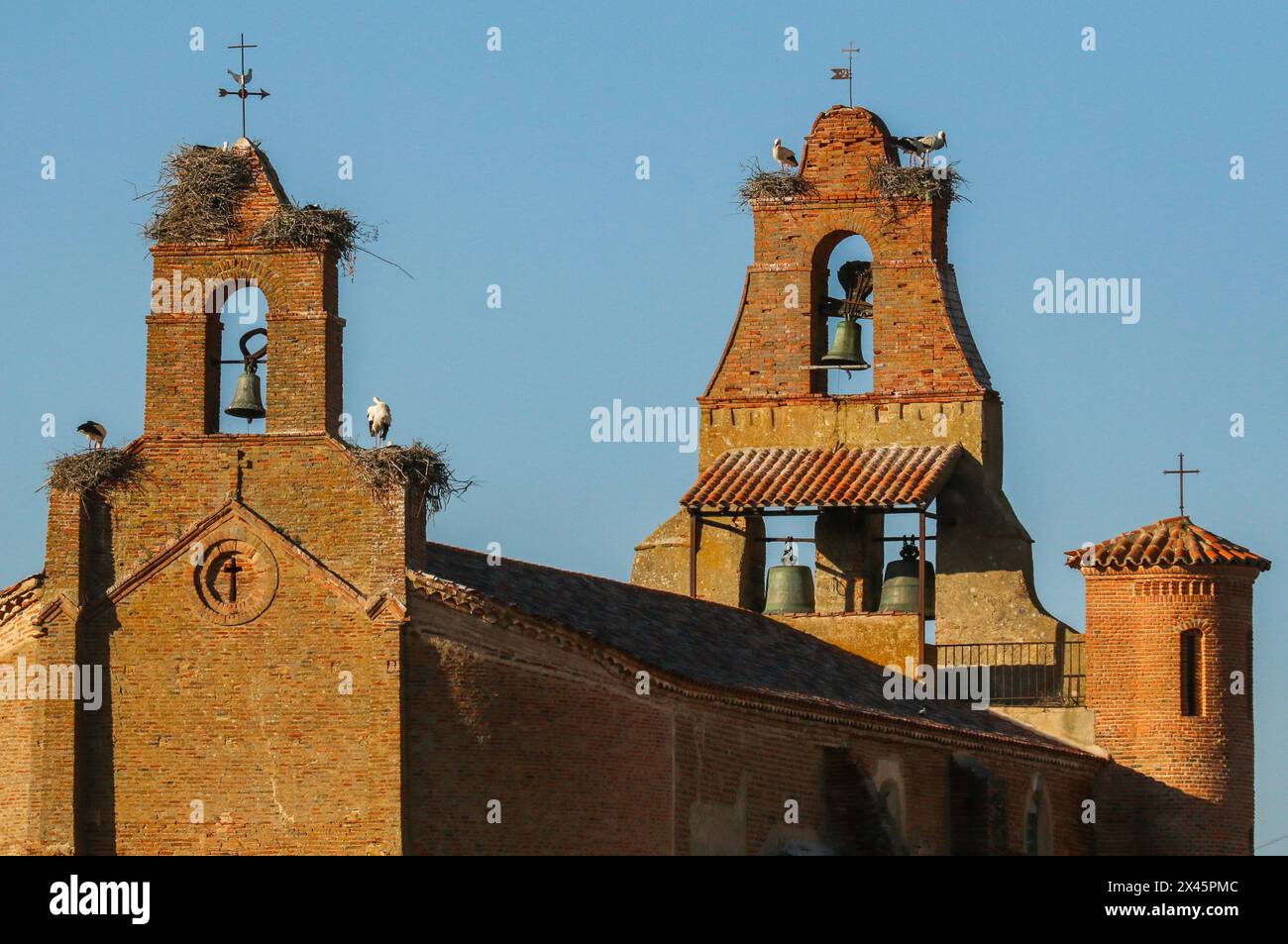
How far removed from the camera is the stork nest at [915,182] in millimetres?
45250

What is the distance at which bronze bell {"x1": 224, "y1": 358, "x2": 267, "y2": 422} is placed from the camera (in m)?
35.2

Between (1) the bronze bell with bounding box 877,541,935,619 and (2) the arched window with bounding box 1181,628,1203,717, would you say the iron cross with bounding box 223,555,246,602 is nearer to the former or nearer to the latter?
(1) the bronze bell with bounding box 877,541,935,619

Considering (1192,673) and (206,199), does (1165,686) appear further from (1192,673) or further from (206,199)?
(206,199)

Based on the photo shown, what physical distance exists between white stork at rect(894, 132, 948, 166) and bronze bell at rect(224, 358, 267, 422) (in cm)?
1307

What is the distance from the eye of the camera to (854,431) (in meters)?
45.1

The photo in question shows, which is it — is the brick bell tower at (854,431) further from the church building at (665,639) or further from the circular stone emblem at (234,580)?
the circular stone emblem at (234,580)

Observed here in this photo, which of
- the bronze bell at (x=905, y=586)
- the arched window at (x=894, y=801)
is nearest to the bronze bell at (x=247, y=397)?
the arched window at (x=894, y=801)

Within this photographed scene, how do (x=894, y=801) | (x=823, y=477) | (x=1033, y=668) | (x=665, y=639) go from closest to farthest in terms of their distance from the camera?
(x=665, y=639), (x=894, y=801), (x=1033, y=668), (x=823, y=477)

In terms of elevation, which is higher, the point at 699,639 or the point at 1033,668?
the point at 699,639

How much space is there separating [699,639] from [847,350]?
7.60m

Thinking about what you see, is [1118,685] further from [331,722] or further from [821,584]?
[331,722]

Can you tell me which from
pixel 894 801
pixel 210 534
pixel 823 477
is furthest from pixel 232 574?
pixel 823 477

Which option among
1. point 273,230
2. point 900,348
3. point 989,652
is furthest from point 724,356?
point 273,230

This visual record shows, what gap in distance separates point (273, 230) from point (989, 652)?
1345cm
